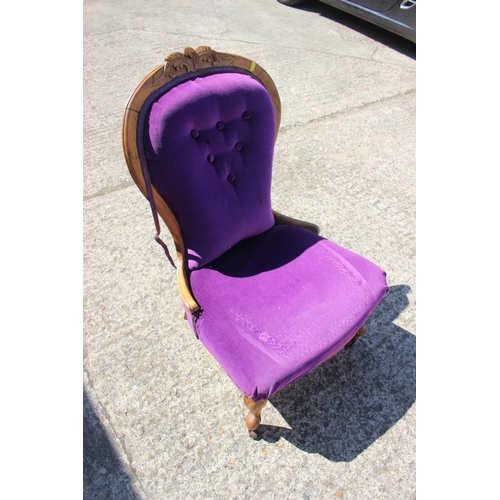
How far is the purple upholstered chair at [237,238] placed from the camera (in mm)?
1604

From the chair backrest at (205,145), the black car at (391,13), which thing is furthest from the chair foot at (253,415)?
the black car at (391,13)

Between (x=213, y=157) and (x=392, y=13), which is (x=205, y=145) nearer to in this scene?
(x=213, y=157)

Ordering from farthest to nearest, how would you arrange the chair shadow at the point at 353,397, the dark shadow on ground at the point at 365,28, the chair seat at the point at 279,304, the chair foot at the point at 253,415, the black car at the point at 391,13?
the dark shadow on ground at the point at 365,28
the black car at the point at 391,13
the chair shadow at the point at 353,397
the chair foot at the point at 253,415
the chair seat at the point at 279,304

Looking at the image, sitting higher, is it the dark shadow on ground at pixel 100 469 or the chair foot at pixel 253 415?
the chair foot at pixel 253 415

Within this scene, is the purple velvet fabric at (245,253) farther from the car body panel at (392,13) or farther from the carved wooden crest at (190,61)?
the car body panel at (392,13)

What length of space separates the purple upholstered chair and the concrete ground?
239mm

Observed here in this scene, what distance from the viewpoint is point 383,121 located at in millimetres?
3744

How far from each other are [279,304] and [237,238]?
0.39m

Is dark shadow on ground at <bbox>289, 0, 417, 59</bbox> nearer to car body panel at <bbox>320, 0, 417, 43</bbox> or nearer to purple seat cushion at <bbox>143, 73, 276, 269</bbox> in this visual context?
car body panel at <bbox>320, 0, 417, 43</bbox>

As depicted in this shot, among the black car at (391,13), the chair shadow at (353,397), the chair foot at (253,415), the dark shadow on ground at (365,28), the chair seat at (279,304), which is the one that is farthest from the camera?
the dark shadow on ground at (365,28)

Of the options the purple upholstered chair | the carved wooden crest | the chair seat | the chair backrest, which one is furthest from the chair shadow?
the carved wooden crest

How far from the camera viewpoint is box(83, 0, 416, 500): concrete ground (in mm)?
1743
